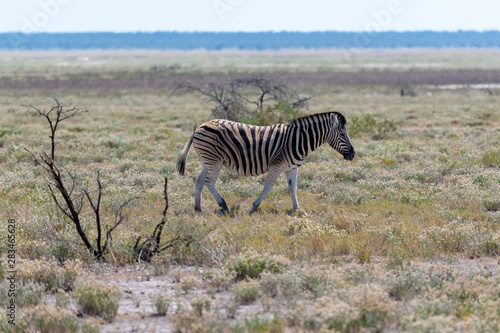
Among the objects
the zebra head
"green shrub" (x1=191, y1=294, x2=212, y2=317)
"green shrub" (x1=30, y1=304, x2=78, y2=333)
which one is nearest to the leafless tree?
"green shrub" (x1=191, y1=294, x2=212, y2=317)

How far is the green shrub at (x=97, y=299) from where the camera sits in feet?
18.9

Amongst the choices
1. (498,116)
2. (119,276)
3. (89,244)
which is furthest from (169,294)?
(498,116)

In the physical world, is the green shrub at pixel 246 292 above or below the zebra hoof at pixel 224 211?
above

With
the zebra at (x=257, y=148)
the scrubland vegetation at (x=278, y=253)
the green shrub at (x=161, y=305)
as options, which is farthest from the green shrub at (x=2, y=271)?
the zebra at (x=257, y=148)

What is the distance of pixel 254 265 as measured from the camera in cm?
677

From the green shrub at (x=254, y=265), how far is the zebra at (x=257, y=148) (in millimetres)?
3383

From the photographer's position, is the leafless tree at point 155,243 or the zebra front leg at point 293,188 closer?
the leafless tree at point 155,243

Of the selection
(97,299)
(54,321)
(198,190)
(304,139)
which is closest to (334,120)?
(304,139)

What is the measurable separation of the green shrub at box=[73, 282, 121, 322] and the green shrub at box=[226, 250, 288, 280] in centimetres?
140

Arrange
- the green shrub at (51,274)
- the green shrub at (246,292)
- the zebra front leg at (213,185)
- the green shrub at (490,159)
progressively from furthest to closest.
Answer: the green shrub at (490,159), the zebra front leg at (213,185), the green shrub at (51,274), the green shrub at (246,292)

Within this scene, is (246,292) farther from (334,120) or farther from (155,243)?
(334,120)

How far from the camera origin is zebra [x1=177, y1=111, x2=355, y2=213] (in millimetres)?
10250

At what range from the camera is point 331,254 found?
7.68 m

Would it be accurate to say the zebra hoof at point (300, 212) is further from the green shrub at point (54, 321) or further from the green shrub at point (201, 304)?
the green shrub at point (54, 321)
